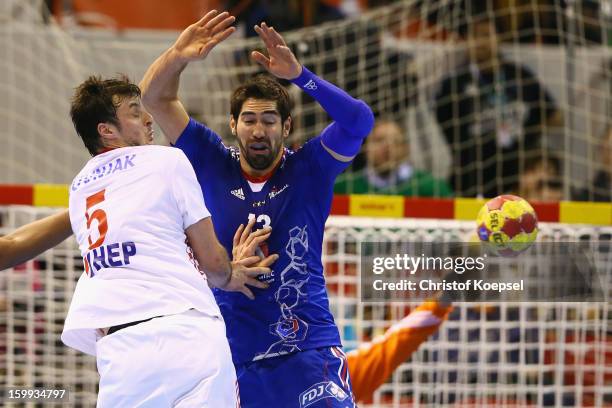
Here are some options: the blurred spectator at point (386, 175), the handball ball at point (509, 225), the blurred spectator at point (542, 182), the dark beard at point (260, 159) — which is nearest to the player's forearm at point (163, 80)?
the dark beard at point (260, 159)

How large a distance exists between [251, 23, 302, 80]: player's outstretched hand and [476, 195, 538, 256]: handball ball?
1433mm

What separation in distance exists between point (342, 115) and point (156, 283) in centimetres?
149

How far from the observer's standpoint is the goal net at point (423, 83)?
32.9 ft

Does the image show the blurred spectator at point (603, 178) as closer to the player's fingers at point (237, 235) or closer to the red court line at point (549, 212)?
the red court line at point (549, 212)

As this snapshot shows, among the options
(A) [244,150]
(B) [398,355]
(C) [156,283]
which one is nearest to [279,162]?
(A) [244,150]

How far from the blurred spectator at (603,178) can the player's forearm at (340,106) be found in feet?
15.4

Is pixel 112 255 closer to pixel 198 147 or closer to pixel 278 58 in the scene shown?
pixel 198 147

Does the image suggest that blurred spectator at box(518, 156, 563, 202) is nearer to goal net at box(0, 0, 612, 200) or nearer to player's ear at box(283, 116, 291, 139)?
goal net at box(0, 0, 612, 200)

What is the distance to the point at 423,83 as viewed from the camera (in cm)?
1073

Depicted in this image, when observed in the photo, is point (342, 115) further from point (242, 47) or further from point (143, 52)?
point (143, 52)

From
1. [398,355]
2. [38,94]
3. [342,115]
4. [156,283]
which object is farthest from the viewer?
[38,94]

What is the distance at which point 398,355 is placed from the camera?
6.62 meters

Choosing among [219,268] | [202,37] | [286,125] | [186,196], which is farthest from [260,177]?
[186,196]

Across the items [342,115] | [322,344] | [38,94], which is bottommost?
[322,344]
